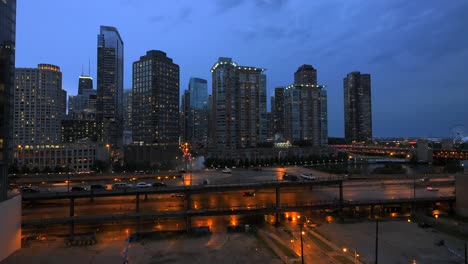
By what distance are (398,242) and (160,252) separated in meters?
22.5

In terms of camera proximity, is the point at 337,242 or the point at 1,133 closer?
the point at 1,133

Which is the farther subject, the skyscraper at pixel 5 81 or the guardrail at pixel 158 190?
the guardrail at pixel 158 190

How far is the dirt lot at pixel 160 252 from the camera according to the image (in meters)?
26.7

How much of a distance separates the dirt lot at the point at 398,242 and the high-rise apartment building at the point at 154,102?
368ft

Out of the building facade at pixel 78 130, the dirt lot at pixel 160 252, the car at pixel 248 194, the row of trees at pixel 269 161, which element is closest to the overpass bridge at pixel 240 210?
the dirt lot at pixel 160 252

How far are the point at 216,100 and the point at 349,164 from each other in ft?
202

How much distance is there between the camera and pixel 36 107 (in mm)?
143250

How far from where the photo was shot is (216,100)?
5118 inches

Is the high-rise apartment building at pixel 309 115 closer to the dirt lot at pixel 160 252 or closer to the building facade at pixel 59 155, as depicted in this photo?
the building facade at pixel 59 155

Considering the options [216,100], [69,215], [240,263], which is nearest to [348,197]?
[240,263]

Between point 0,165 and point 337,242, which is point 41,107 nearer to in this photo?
point 0,165

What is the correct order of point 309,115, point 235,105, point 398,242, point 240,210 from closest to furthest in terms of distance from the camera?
point 398,242 → point 240,210 → point 235,105 → point 309,115

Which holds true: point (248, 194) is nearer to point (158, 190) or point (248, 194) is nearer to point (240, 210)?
point (240, 210)

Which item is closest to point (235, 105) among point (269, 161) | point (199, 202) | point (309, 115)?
point (269, 161)
